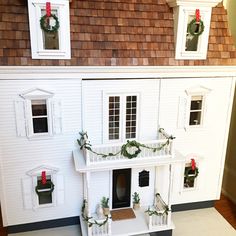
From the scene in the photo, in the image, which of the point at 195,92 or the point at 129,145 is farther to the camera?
the point at 195,92

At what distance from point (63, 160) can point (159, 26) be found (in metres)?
4.55

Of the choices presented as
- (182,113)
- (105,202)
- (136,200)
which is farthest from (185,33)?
(105,202)

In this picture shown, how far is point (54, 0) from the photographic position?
661 cm

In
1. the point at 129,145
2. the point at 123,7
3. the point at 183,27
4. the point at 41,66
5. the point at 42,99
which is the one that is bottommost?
the point at 129,145

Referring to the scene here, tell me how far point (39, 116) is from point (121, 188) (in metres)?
3.27

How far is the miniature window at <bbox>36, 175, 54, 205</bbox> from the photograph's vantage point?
7.66m

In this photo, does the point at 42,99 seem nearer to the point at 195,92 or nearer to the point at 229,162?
the point at 195,92

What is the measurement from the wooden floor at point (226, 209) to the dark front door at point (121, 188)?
10.8ft

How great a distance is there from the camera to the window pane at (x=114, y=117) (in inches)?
298

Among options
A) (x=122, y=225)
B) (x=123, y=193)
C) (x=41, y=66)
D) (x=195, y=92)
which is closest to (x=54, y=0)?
(x=41, y=66)

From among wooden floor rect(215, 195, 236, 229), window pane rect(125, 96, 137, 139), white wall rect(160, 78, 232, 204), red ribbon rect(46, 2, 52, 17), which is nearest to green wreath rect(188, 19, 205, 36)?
white wall rect(160, 78, 232, 204)

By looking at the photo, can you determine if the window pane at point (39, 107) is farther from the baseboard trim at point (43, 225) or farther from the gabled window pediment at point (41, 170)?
the baseboard trim at point (43, 225)

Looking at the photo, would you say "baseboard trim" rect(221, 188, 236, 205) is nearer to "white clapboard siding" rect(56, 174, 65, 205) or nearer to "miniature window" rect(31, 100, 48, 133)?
"white clapboard siding" rect(56, 174, 65, 205)

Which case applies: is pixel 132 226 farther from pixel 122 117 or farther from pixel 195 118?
pixel 195 118
